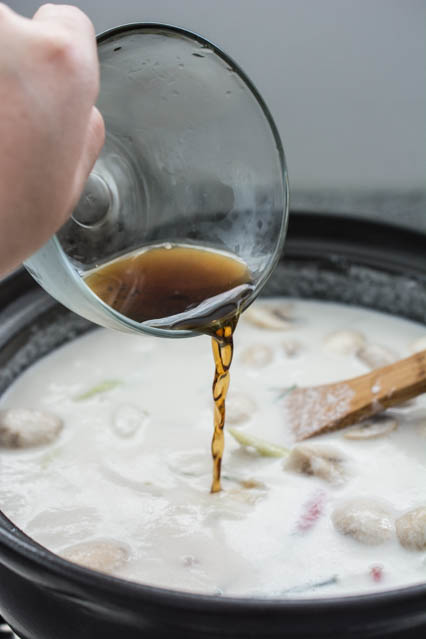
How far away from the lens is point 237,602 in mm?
847

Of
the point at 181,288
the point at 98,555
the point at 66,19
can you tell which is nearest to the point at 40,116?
the point at 66,19

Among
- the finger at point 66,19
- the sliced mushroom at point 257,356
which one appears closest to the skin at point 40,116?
the finger at point 66,19

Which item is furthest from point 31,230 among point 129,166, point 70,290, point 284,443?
point 284,443

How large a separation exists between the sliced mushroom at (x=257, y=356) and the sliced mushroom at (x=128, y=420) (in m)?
0.24

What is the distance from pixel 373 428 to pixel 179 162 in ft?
1.82

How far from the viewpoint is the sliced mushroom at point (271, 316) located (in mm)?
1737

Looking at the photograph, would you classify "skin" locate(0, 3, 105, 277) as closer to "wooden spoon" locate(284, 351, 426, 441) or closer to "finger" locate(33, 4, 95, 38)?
"finger" locate(33, 4, 95, 38)

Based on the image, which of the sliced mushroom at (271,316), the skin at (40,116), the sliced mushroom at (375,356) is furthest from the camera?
the sliced mushroom at (271,316)

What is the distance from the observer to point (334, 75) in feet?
7.54

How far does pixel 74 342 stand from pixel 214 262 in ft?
2.03

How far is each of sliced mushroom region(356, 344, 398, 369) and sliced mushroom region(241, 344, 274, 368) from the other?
0.17 m

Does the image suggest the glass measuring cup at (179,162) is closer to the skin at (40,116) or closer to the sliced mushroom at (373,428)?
the skin at (40,116)

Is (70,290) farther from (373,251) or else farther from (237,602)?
(373,251)

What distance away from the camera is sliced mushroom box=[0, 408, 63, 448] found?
1383 mm
